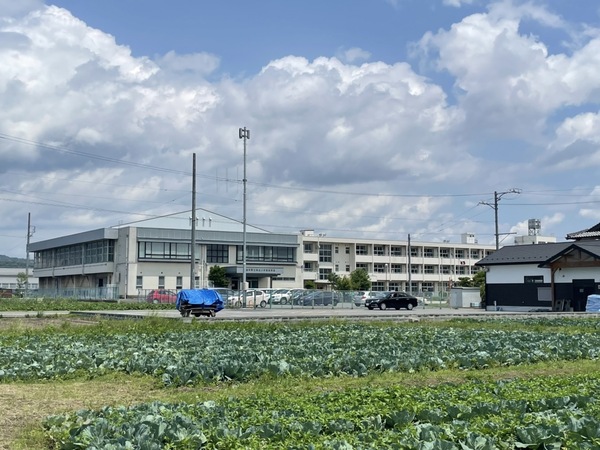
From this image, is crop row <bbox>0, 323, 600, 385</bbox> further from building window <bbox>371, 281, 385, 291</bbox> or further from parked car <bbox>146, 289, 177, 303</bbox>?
building window <bbox>371, 281, 385, 291</bbox>

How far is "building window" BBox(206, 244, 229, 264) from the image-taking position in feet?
289

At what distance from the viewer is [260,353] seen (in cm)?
1497

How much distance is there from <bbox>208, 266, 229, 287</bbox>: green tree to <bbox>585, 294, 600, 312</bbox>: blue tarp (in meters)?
43.2

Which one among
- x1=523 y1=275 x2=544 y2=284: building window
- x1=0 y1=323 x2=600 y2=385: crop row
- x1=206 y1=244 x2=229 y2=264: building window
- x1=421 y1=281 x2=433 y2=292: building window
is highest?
x1=206 y1=244 x2=229 y2=264: building window

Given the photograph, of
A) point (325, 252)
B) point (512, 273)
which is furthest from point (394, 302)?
point (325, 252)

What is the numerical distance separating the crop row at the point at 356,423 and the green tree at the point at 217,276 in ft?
235

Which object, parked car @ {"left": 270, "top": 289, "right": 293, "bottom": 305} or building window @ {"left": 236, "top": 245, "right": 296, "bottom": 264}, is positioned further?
building window @ {"left": 236, "top": 245, "right": 296, "bottom": 264}

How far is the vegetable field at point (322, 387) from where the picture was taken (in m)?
7.27

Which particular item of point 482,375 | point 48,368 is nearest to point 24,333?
point 48,368

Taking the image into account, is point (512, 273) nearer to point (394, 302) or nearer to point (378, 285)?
point (394, 302)

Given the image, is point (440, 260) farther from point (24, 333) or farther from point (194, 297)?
point (24, 333)

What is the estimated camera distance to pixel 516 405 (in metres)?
8.66

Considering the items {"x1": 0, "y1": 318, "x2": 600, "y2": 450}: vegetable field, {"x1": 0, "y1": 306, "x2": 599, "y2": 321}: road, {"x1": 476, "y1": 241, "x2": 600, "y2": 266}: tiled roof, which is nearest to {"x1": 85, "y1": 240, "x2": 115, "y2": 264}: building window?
{"x1": 0, "y1": 306, "x2": 599, "y2": 321}: road

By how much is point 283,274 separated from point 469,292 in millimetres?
30387
